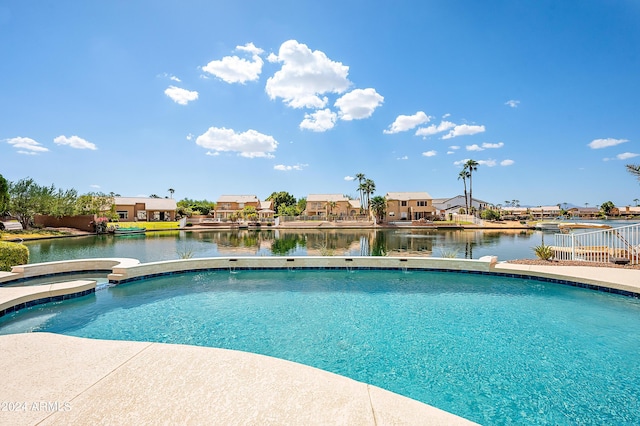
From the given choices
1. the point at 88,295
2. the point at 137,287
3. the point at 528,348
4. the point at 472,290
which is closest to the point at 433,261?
the point at 472,290

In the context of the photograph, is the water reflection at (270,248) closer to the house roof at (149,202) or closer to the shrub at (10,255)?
the shrub at (10,255)

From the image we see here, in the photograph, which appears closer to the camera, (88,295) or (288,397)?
(288,397)

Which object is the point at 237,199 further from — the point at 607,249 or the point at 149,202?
the point at 607,249

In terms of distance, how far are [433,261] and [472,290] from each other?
2.41 m

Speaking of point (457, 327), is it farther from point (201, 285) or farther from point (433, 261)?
point (201, 285)

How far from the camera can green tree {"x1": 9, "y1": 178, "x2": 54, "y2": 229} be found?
96.1ft

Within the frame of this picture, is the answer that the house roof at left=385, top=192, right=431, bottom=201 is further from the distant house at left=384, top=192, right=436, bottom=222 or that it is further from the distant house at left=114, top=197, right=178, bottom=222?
the distant house at left=114, top=197, right=178, bottom=222

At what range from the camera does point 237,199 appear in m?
61.6

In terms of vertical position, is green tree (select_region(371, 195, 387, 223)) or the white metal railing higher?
green tree (select_region(371, 195, 387, 223))

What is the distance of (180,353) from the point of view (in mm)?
3854

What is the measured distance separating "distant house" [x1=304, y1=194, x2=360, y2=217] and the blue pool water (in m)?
47.1

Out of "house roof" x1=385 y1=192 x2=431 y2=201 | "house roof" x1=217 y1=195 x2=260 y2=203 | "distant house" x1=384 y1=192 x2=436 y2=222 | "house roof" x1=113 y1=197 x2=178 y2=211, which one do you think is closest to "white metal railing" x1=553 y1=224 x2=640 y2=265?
"distant house" x1=384 y1=192 x2=436 y2=222

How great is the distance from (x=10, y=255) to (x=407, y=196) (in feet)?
172

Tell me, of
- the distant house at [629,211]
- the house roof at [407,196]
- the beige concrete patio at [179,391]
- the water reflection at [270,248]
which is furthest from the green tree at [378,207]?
the distant house at [629,211]
